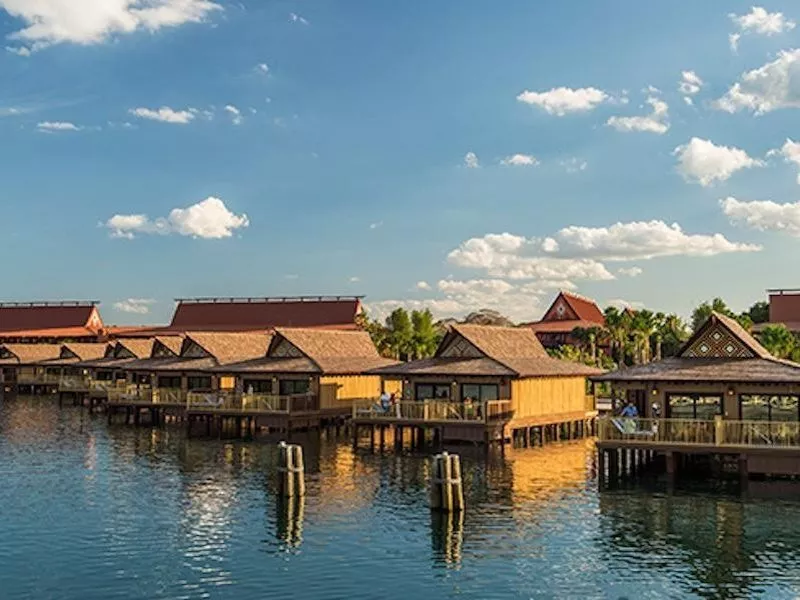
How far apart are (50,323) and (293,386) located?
252 ft

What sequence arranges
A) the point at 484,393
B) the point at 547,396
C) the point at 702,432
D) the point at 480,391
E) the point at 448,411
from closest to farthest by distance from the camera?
1. the point at 702,432
2. the point at 448,411
3. the point at 484,393
4. the point at 480,391
5. the point at 547,396

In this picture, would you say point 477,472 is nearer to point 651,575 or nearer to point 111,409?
point 651,575

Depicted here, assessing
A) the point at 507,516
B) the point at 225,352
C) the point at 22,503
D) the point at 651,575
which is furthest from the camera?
the point at 225,352

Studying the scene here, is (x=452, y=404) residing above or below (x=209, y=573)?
above

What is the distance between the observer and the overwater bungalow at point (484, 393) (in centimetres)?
4725

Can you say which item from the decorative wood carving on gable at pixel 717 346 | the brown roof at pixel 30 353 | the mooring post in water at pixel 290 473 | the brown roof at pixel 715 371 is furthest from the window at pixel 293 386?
the brown roof at pixel 30 353

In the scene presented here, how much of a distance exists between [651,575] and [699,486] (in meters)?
13.1

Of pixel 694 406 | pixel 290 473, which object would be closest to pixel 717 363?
pixel 694 406

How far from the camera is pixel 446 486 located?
31109 mm

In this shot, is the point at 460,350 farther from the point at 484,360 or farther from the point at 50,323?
the point at 50,323

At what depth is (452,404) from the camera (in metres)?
47.1

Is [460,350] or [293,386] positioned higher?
[460,350]

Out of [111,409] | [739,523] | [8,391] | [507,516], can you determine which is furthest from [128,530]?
[8,391]

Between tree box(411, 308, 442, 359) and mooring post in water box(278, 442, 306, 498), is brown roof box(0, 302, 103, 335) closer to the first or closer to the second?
tree box(411, 308, 442, 359)
